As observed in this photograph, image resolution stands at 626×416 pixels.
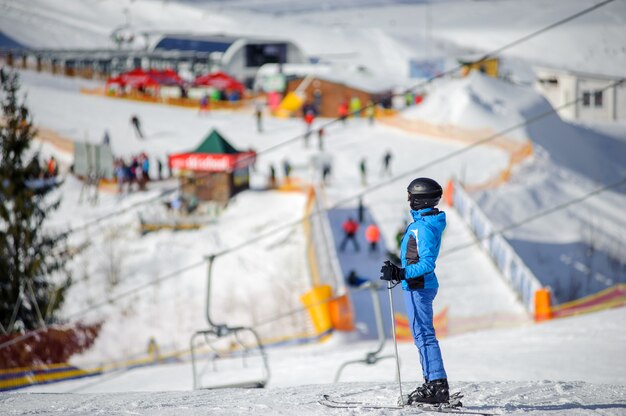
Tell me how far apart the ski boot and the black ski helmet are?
972mm

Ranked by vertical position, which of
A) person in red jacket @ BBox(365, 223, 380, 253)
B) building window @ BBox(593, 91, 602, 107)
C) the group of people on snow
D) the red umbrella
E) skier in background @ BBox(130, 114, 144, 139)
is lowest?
person in red jacket @ BBox(365, 223, 380, 253)

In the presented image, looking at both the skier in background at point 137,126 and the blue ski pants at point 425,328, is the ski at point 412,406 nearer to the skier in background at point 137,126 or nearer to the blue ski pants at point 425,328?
the blue ski pants at point 425,328

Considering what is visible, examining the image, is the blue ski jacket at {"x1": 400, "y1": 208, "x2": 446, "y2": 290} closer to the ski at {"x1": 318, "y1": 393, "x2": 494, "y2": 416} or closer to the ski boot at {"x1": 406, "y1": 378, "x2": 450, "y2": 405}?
the ski boot at {"x1": 406, "y1": 378, "x2": 450, "y2": 405}

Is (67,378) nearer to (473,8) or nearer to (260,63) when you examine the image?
(260,63)

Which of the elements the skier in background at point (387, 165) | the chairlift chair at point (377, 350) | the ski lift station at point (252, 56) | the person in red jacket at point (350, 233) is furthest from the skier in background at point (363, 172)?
the ski lift station at point (252, 56)

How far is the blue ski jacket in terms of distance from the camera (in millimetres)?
5070

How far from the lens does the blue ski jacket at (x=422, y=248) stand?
507 centimetres

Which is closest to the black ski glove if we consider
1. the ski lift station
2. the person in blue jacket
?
the person in blue jacket

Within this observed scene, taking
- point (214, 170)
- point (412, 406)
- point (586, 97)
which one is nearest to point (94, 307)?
point (214, 170)

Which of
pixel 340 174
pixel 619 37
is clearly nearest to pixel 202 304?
pixel 340 174

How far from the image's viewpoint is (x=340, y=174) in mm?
32188

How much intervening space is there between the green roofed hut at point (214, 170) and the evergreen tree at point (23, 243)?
4370 millimetres

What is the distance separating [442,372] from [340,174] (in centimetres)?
2706

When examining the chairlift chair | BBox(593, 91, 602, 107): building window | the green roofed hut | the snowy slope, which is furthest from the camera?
BBox(593, 91, 602, 107): building window
